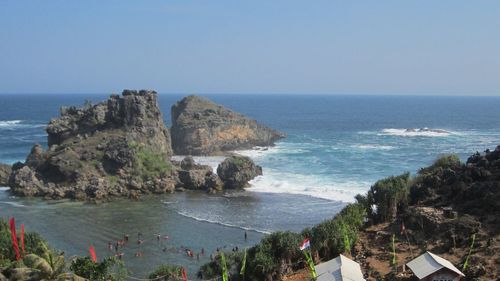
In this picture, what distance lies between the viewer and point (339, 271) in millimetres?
29719

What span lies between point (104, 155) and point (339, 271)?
57756mm

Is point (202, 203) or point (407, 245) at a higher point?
point (407, 245)

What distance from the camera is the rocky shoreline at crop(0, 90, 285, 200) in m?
74.8

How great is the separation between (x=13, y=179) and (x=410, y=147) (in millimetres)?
79801

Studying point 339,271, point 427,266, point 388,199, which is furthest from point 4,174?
point 427,266

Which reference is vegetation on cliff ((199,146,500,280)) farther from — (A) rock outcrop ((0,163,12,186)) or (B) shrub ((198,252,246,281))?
(A) rock outcrop ((0,163,12,186))

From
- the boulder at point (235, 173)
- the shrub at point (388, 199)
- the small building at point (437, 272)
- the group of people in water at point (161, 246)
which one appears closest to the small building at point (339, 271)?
the small building at point (437, 272)

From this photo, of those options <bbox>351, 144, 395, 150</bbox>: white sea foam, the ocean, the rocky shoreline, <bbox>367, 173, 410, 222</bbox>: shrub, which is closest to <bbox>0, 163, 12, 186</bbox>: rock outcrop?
the rocky shoreline

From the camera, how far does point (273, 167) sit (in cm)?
9575

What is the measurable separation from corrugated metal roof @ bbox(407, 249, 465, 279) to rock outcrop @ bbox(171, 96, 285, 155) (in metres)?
80.9

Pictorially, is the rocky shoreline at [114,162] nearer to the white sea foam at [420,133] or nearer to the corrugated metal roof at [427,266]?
the corrugated metal roof at [427,266]

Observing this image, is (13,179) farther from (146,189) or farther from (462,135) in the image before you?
(462,135)

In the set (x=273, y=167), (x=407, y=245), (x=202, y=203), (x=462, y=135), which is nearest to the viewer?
(x=407, y=245)

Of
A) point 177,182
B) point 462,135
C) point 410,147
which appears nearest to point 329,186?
point 177,182
